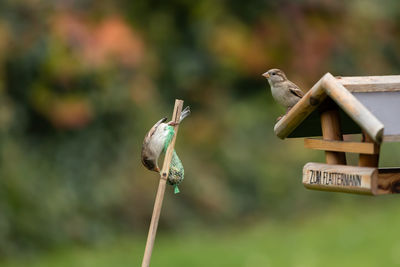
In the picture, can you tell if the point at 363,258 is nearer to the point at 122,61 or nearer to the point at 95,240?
the point at 95,240

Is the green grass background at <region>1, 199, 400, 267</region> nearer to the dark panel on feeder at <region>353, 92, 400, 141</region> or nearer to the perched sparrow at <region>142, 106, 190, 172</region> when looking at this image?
the dark panel on feeder at <region>353, 92, 400, 141</region>

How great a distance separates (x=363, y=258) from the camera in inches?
296

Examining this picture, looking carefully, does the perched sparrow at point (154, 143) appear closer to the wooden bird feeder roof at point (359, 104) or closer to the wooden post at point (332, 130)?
the wooden bird feeder roof at point (359, 104)

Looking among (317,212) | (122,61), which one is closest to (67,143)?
(122,61)

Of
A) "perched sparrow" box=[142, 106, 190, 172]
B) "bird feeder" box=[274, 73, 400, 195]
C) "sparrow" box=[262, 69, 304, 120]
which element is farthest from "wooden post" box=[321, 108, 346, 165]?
"perched sparrow" box=[142, 106, 190, 172]

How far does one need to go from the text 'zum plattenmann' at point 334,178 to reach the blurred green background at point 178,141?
4.19m

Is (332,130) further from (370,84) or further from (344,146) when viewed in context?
(370,84)

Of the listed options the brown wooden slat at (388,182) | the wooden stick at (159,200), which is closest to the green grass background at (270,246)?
the brown wooden slat at (388,182)

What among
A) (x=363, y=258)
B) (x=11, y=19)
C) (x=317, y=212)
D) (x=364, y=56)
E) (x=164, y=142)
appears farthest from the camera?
(x=364, y=56)

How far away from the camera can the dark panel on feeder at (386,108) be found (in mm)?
2938

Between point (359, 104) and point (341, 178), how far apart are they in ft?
1.14

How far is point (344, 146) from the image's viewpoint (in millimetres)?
3209

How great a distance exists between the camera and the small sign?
303cm

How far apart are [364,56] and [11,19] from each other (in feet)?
A: 19.5
